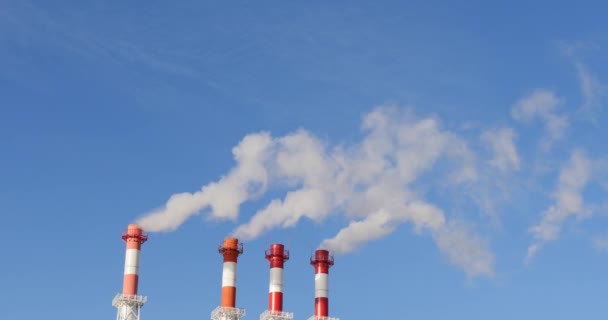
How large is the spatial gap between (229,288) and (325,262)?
34.4ft

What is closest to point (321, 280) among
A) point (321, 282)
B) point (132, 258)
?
point (321, 282)

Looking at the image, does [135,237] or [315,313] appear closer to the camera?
[135,237]

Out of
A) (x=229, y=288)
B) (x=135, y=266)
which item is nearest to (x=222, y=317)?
(x=229, y=288)

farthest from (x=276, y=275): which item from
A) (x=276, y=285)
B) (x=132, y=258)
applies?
(x=132, y=258)

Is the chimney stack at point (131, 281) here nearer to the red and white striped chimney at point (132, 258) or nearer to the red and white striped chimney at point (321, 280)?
the red and white striped chimney at point (132, 258)

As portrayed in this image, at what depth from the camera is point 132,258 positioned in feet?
274

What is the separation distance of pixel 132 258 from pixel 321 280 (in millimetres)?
18667

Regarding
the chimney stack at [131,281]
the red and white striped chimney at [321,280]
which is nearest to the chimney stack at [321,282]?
the red and white striped chimney at [321,280]

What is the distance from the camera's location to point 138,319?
268 ft

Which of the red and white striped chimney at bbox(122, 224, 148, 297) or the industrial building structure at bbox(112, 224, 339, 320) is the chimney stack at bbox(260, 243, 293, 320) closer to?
the industrial building structure at bbox(112, 224, 339, 320)

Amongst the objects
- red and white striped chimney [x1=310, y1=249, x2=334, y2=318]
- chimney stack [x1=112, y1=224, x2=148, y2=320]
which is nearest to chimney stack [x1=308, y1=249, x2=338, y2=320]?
red and white striped chimney [x1=310, y1=249, x2=334, y2=318]

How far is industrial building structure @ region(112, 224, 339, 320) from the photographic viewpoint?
268ft

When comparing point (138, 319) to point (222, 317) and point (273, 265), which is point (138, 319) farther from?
point (273, 265)

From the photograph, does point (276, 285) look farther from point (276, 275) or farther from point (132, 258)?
point (132, 258)
